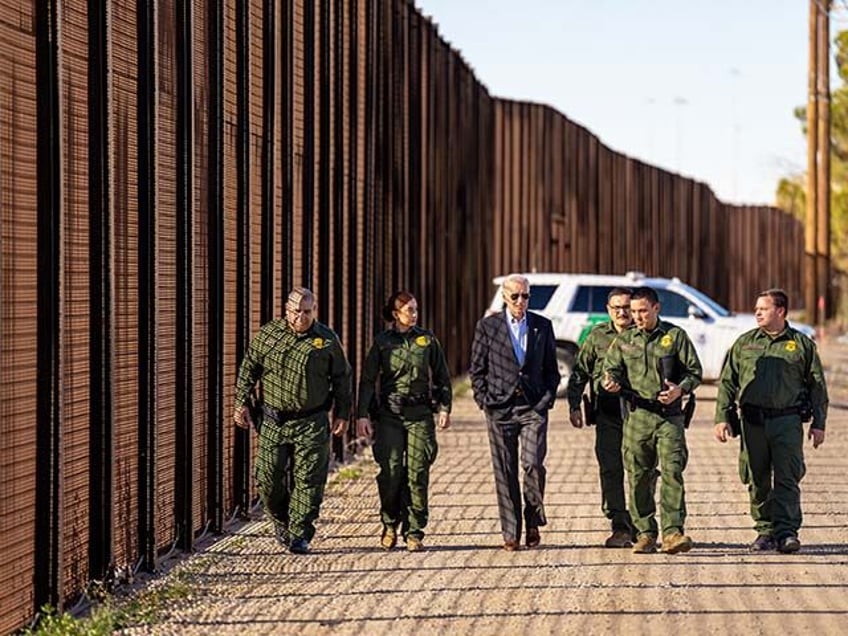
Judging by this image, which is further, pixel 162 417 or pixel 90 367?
pixel 162 417

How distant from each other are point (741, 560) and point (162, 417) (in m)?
3.42

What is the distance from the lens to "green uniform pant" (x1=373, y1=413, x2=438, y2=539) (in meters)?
11.7

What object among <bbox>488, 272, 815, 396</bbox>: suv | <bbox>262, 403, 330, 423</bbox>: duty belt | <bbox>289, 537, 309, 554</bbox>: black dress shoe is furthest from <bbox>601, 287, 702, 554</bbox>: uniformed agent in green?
<bbox>488, 272, 815, 396</bbox>: suv

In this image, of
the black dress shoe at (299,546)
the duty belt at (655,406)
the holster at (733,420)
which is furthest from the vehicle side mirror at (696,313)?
the black dress shoe at (299,546)

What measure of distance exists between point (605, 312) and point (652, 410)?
47.6 feet

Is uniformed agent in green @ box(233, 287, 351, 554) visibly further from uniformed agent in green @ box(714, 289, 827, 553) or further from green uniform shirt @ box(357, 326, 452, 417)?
uniformed agent in green @ box(714, 289, 827, 553)

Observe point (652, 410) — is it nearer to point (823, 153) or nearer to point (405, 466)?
point (405, 466)

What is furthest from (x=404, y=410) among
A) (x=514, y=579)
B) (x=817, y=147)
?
(x=817, y=147)

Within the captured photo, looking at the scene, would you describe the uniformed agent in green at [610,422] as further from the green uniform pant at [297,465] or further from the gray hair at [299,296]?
the gray hair at [299,296]

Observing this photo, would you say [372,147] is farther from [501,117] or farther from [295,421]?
[501,117]

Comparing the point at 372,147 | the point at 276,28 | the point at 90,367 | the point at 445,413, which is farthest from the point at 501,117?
the point at 90,367

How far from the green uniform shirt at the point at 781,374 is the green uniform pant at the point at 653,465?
475mm

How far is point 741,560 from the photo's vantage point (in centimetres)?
1115

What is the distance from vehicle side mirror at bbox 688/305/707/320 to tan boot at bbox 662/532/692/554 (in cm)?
1451
